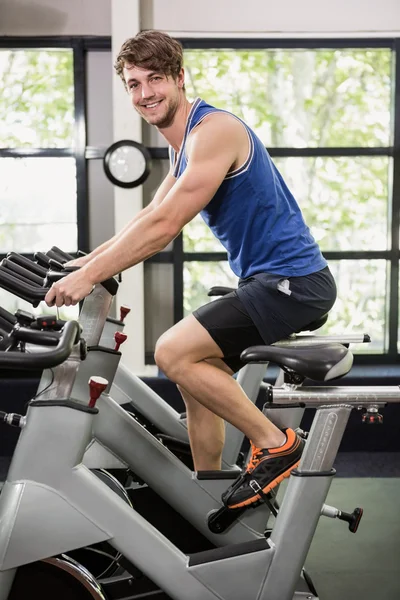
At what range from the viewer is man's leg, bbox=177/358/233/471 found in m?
2.51

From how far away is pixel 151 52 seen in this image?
7.15ft

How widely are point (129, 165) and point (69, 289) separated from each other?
2.81 m

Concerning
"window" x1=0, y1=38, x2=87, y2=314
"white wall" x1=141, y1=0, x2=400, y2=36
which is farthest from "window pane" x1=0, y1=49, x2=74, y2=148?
"white wall" x1=141, y1=0, x2=400, y2=36

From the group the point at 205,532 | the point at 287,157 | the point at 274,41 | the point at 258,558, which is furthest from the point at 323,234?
the point at 258,558

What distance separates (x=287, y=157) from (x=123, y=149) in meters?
1.03

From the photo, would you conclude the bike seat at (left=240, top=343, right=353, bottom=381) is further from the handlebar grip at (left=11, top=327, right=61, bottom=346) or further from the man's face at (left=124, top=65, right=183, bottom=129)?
the man's face at (left=124, top=65, right=183, bottom=129)

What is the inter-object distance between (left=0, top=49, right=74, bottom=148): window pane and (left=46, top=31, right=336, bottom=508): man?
2.57 m

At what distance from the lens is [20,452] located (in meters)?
Result: 1.77

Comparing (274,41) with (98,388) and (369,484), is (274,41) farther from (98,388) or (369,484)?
(98,388)

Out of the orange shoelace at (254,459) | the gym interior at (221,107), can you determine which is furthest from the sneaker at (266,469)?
the gym interior at (221,107)

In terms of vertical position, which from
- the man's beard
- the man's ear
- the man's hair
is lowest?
the man's beard

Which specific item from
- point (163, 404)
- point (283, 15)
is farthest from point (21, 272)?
point (283, 15)

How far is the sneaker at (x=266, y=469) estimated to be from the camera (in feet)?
7.15

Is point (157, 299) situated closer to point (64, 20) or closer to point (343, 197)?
point (343, 197)
